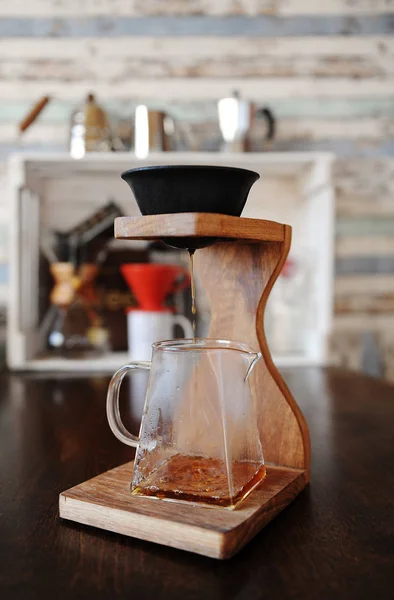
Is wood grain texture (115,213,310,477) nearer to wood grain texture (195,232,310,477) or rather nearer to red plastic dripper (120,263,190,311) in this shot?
wood grain texture (195,232,310,477)

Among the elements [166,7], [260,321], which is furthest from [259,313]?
[166,7]

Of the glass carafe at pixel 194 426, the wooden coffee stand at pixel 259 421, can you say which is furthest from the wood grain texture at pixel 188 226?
the glass carafe at pixel 194 426

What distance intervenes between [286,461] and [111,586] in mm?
295

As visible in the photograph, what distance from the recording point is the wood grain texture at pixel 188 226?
542 millimetres

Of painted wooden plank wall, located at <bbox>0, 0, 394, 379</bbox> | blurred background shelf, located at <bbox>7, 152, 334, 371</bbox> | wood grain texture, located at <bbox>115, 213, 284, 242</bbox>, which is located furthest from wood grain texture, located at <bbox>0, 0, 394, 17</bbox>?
wood grain texture, located at <bbox>115, 213, 284, 242</bbox>

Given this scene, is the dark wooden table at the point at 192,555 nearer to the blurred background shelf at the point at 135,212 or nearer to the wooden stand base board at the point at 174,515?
the wooden stand base board at the point at 174,515

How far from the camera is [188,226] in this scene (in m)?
0.54

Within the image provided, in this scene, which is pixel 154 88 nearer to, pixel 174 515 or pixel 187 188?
pixel 187 188

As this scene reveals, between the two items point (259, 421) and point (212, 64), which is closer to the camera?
point (259, 421)

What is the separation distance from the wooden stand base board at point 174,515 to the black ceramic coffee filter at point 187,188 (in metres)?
0.25

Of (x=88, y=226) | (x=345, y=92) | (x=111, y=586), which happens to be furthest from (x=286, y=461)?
(x=345, y=92)

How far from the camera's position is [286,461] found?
0.69 meters

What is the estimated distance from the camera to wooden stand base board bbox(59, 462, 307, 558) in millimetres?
489

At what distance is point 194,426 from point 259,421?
154 millimetres
